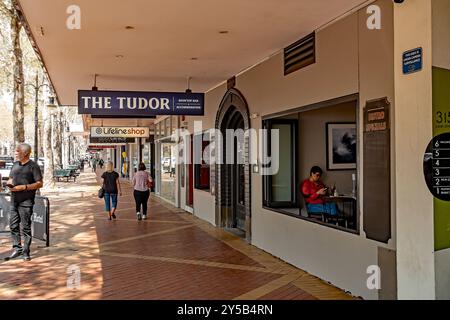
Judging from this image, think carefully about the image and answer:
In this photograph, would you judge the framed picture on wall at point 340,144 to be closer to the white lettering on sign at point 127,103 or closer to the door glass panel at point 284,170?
the door glass panel at point 284,170

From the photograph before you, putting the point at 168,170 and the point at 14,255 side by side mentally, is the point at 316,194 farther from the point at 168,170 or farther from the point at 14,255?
the point at 168,170

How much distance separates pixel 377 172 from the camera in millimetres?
5352

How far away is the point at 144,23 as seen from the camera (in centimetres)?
641

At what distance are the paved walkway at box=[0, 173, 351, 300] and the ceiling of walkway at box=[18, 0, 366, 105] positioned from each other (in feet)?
11.6

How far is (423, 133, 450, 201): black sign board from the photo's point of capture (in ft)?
13.4

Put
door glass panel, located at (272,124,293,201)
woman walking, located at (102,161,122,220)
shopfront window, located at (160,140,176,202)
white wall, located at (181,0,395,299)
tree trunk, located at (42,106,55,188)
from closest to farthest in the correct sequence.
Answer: white wall, located at (181,0,395,299)
door glass panel, located at (272,124,293,201)
woman walking, located at (102,161,122,220)
shopfront window, located at (160,140,176,202)
tree trunk, located at (42,106,55,188)

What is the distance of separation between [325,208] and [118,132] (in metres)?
11.8

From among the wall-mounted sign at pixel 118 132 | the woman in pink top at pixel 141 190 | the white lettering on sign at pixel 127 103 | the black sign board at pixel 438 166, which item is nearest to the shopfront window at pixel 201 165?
the woman in pink top at pixel 141 190

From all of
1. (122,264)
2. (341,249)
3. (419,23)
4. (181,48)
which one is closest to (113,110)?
(181,48)

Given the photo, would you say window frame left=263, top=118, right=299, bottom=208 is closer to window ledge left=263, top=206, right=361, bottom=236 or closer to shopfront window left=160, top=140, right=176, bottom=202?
window ledge left=263, top=206, right=361, bottom=236

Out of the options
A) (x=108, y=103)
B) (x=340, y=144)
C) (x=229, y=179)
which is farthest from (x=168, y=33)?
(x=229, y=179)

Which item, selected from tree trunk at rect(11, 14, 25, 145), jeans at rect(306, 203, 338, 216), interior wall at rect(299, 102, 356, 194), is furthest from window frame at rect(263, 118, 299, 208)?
tree trunk at rect(11, 14, 25, 145)

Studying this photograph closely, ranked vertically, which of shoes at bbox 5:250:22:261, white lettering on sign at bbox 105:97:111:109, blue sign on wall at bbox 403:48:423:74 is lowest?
shoes at bbox 5:250:22:261

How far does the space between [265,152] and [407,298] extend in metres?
4.81
